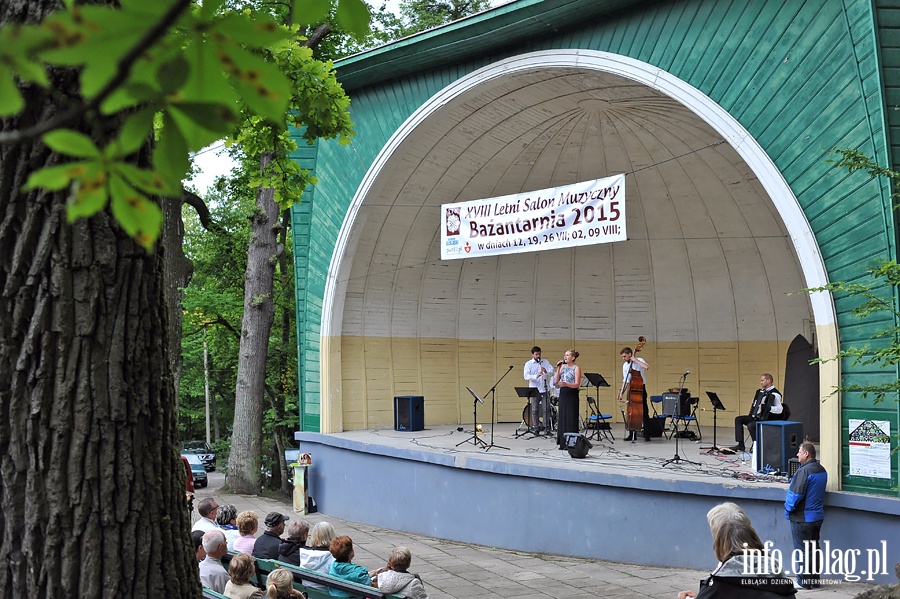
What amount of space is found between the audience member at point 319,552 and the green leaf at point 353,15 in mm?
5346

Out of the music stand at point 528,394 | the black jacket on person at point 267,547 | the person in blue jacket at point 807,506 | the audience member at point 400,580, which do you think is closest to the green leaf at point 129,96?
the audience member at point 400,580

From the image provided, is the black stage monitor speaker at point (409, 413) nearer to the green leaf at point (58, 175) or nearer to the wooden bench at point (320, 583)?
the wooden bench at point (320, 583)

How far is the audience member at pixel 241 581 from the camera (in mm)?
5113

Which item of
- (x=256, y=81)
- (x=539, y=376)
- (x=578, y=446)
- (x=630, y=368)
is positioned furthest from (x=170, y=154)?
(x=539, y=376)

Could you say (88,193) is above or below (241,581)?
above

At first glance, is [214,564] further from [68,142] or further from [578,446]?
[578,446]

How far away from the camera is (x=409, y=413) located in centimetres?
1502

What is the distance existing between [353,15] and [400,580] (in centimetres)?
517

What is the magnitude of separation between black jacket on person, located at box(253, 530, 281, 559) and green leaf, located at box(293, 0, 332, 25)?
578 centimetres

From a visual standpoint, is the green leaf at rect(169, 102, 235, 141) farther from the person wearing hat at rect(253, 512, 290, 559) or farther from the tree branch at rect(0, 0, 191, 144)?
the person wearing hat at rect(253, 512, 290, 559)

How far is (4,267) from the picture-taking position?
2.63m

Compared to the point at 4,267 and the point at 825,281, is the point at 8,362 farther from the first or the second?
the point at 825,281

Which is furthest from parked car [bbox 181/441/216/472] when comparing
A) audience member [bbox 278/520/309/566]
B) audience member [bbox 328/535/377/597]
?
audience member [bbox 328/535/377/597]

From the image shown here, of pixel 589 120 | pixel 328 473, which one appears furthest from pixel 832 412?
pixel 328 473
